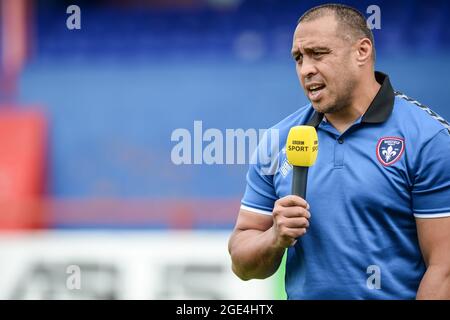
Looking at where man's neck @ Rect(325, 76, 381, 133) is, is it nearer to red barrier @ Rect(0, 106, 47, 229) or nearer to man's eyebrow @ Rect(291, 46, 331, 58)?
man's eyebrow @ Rect(291, 46, 331, 58)

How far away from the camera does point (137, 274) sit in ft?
14.7

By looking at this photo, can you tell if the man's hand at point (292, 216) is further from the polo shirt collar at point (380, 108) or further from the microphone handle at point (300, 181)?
the polo shirt collar at point (380, 108)

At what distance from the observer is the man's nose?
206cm

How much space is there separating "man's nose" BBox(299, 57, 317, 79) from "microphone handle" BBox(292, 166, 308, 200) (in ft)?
0.97

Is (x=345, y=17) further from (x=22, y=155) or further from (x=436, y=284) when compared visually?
(x=22, y=155)

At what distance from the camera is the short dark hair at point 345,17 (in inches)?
82.1

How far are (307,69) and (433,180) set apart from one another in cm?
41

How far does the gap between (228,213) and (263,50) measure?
5.82 feet

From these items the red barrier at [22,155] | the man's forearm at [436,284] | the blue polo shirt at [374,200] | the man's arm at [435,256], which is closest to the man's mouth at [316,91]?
the blue polo shirt at [374,200]

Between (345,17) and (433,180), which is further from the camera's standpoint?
(345,17)

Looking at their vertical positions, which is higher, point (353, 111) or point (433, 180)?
point (353, 111)

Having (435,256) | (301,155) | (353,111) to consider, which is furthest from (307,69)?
(435,256)

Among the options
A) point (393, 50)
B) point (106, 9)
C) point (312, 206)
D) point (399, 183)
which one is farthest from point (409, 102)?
point (106, 9)

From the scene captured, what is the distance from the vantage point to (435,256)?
1.96 meters
